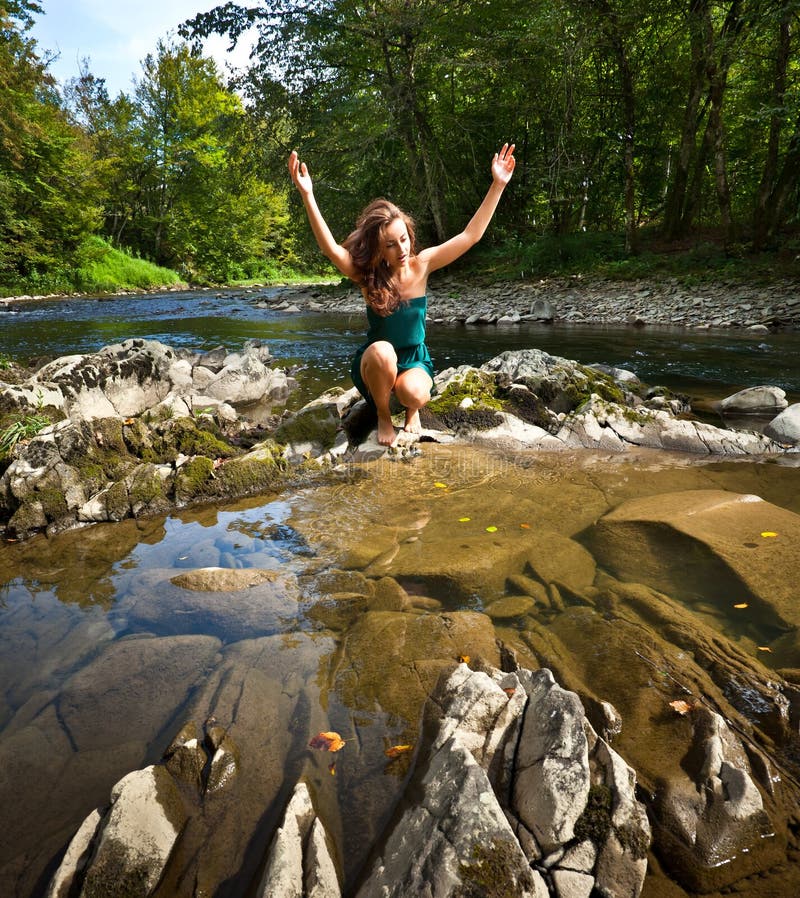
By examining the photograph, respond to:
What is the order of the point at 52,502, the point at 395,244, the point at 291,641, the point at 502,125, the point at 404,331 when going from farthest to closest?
the point at 502,125
the point at 404,331
the point at 395,244
the point at 52,502
the point at 291,641

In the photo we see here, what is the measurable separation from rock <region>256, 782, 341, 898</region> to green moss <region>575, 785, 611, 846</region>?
61 centimetres

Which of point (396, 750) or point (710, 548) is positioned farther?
point (710, 548)

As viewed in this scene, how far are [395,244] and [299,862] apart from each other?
343 centimetres

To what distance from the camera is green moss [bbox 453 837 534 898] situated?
3.94ft

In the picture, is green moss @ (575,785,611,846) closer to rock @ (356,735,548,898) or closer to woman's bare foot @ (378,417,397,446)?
rock @ (356,735,548,898)

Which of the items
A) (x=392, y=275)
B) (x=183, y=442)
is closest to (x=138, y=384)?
(x=183, y=442)

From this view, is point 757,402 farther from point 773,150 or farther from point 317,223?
point 773,150

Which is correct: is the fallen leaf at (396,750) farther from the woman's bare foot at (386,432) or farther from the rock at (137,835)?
the woman's bare foot at (386,432)

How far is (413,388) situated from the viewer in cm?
431

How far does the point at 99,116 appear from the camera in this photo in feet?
111

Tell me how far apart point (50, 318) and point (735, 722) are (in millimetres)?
18213

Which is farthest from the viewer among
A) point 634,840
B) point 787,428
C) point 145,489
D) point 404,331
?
point 787,428

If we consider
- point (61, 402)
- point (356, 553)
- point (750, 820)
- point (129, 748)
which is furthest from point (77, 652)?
point (61, 402)

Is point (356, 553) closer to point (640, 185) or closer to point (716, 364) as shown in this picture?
point (716, 364)
